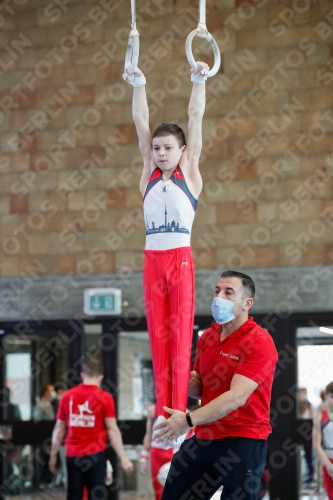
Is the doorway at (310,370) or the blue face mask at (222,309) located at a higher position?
the blue face mask at (222,309)

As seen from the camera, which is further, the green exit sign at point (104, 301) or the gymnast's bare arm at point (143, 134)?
the green exit sign at point (104, 301)

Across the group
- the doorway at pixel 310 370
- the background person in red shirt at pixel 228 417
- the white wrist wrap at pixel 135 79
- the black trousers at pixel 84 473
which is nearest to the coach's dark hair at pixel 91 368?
the black trousers at pixel 84 473

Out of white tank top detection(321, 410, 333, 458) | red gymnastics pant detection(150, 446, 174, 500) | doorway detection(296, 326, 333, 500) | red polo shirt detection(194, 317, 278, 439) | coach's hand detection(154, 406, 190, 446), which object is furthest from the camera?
doorway detection(296, 326, 333, 500)

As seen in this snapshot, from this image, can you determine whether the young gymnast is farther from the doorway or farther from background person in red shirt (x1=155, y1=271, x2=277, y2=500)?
the doorway

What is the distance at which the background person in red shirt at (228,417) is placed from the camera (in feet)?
11.8

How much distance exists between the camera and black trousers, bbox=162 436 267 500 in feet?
11.9

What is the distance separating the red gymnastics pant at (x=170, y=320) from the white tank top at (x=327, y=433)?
3337mm

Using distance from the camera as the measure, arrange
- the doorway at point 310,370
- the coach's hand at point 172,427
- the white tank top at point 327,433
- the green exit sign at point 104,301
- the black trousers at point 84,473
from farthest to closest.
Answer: the green exit sign at point 104,301, the doorway at point 310,370, the black trousers at point 84,473, the white tank top at point 327,433, the coach's hand at point 172,427

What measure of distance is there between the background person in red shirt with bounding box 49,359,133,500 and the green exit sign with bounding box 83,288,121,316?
212 centimetres

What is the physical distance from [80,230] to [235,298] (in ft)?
18.4

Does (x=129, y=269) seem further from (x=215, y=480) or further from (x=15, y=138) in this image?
(x=215, y=480)

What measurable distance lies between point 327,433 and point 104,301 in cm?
333

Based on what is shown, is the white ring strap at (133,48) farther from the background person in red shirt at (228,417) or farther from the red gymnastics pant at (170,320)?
the background person in red shirt at (228,417)

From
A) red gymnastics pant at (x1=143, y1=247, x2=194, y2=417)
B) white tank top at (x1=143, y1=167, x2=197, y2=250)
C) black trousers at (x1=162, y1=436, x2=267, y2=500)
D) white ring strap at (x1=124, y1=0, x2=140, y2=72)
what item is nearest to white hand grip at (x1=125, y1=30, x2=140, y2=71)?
white ring strap at (x1=124, y1=0, x2=140, y2=72)
